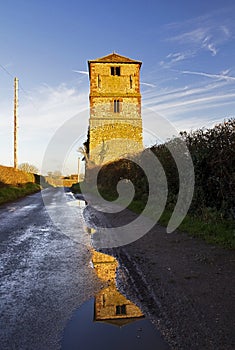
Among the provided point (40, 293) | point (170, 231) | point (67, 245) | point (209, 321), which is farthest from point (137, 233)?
point (209, 321)

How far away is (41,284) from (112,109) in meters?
36.1

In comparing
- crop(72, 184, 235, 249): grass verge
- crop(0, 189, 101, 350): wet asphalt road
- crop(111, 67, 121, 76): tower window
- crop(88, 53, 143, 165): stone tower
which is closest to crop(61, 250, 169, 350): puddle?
crop(0, 189, 101, 350): wet asphalt road

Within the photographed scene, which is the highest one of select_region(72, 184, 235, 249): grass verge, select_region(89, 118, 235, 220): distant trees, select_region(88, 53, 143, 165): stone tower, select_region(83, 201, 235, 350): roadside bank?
select_region(88, 53, 143, 165): stone tower

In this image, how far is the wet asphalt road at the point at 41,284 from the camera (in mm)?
2904

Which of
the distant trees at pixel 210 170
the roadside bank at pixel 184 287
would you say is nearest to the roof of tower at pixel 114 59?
the distant trees at pixel 210 170

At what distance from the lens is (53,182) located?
7556 cm

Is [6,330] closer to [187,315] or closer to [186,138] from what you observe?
[187,315]

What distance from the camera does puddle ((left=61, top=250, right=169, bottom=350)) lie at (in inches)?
108

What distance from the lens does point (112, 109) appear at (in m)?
39.0

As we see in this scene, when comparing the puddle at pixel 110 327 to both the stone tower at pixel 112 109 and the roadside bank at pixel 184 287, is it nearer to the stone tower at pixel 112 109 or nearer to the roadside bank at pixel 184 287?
the roadside bank at pixel 184 287

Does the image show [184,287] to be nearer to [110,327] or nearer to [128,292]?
[128,292]

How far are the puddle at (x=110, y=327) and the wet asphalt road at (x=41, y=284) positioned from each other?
0.12m

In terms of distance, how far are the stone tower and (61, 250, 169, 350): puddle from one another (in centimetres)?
3449

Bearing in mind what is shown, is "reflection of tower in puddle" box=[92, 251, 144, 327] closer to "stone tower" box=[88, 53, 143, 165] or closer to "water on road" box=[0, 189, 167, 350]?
"water on road" box=[0, 189, 167, 350]
